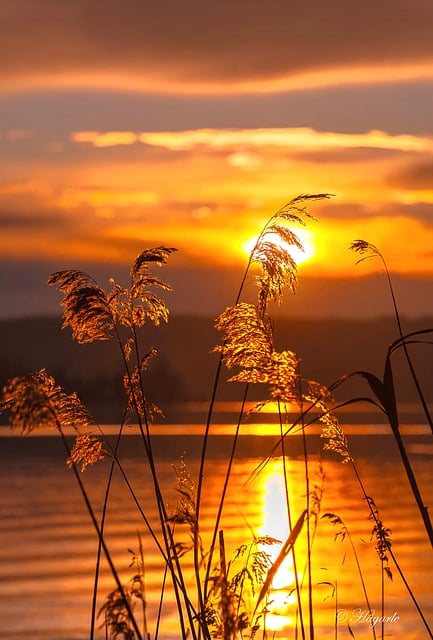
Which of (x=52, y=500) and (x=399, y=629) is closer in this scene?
(x=399, y=629)

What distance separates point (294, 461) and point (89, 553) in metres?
42.3

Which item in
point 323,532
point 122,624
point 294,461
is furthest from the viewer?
point 294,461

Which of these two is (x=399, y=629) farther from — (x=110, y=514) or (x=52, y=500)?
(x=52, y=500)

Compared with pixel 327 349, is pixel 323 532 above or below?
below

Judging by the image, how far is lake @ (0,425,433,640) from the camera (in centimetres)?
1538

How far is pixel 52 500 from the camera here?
1430 inches

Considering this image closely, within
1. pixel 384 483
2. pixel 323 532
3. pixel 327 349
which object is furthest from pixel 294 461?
pixel 327 349

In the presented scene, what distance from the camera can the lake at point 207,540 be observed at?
15383mm

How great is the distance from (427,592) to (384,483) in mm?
26261

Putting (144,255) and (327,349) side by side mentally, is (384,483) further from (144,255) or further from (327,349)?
(327,349)

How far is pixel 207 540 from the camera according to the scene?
75.8 ft

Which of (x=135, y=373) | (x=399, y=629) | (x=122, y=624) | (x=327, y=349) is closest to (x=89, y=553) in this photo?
(x=399, y=629)

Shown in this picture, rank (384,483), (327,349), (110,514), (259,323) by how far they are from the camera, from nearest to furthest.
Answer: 1. (259,323)
2. (110,514)
3. (384,483)
4. (327,349)

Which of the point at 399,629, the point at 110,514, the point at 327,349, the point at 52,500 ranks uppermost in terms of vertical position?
the point at 327,349
